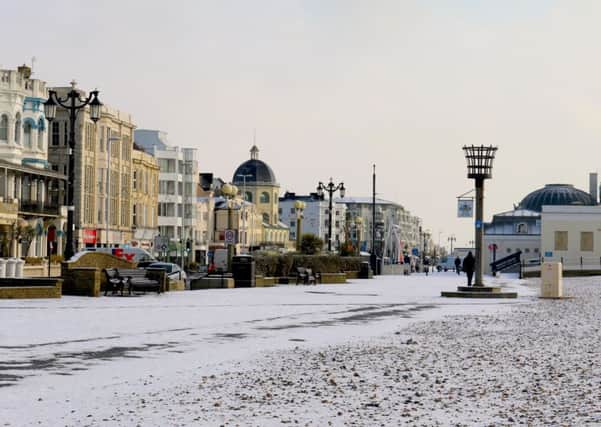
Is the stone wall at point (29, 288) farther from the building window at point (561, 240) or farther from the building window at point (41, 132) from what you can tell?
the building window at point (561, 240)

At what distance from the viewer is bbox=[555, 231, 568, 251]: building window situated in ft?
340

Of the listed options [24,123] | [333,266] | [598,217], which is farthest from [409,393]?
[598,217]

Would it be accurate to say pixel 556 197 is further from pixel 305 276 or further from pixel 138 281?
pixel 138 281

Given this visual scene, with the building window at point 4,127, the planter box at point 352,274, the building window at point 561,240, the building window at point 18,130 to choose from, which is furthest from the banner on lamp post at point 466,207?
the building window at point 561,240

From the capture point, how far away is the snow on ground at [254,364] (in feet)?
33.6

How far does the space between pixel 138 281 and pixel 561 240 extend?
255 ft

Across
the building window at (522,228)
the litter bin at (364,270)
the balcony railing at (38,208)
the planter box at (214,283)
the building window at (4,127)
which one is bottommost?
the planter box at (214,283)

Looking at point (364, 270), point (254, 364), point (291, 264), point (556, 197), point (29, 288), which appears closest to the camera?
point (254, 364)

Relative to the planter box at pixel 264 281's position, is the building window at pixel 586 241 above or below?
above

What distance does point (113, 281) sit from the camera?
101ft

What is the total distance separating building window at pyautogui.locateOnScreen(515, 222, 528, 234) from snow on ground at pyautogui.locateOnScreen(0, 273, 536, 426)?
120 m

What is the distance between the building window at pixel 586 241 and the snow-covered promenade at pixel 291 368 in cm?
8030

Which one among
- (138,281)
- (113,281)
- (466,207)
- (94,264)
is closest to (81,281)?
(113,281)

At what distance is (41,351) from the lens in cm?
1505
